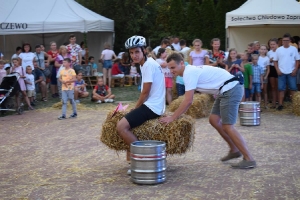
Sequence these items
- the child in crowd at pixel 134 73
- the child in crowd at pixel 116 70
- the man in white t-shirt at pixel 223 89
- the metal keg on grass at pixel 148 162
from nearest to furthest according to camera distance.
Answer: the metal keg on grass at pixel 148 162
the man in white t-shirt at pixel 223 89
the child in crowd at pixel 116 70
the child in crowd at pixel 134 73

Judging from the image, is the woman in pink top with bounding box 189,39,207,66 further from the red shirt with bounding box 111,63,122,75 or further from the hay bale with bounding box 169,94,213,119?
the red shirt with bounding box 111,63,122,75

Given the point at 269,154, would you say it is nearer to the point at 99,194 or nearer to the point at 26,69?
the point at 99,194

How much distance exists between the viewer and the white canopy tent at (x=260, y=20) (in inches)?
667

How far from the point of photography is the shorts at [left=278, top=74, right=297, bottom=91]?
44.3 feet

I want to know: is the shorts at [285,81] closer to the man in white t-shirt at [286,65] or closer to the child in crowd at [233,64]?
the man in white t-shirt at [286,65]

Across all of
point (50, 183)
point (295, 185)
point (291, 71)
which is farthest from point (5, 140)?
point (291, 71)

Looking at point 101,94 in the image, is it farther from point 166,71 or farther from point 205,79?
point 205,79

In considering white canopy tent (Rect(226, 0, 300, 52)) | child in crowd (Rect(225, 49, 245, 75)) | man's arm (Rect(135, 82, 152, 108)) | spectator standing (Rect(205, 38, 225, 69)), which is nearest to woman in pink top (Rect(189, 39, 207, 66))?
spectator standing (Rect(205, 38, 225, 69))

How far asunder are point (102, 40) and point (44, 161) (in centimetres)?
1694

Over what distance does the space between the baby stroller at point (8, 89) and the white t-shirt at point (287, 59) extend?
7167 millimetres

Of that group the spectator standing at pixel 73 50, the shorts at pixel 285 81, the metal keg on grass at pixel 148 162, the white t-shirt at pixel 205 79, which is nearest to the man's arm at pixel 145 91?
the white t-shirt at pixel 205 79

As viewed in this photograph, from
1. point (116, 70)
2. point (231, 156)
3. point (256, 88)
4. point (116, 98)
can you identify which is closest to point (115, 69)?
point (116, 70)

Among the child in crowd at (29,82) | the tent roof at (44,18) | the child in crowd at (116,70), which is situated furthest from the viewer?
the child in crowd at (116,70)

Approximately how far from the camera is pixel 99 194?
5.99 meters
